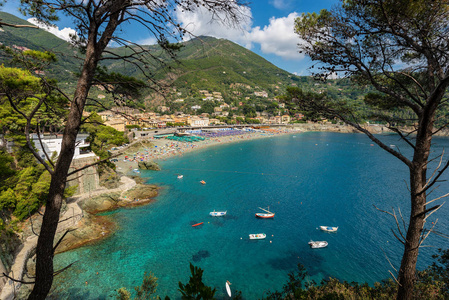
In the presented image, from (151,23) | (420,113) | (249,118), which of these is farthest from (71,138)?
(249,118)

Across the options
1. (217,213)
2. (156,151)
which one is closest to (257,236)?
(217,213)

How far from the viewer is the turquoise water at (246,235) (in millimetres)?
12609

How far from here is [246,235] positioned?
57.0 feet

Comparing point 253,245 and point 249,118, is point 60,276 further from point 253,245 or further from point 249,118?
point 249,118

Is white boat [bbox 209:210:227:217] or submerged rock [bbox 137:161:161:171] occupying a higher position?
submerged rock [bbox 137:161:161:171]

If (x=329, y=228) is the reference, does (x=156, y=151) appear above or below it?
above

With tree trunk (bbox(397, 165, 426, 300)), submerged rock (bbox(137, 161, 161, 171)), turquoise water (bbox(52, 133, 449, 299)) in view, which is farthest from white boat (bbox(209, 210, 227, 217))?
tree trunk (bbox(397, 165, 426, 300))

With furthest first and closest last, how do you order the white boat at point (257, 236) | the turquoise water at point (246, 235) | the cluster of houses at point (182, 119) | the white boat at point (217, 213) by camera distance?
the cluster of houses at point (182, 119), the white boat at point (217, 213), the white boat at point (257, 236), the turquoise water at point (246, 235)

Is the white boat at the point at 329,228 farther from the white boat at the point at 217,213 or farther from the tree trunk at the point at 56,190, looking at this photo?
the tree trunk at the point at 56,190

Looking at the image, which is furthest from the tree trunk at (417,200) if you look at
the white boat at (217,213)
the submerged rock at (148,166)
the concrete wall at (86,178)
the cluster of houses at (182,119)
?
the submerged rock at (148,166)

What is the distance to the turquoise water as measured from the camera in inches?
496

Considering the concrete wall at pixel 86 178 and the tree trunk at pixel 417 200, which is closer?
the tree trunk at pixel 417 200

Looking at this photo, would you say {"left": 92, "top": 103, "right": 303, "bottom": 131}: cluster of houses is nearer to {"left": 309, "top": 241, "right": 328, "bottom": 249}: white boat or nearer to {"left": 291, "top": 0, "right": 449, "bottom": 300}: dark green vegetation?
{"left": 309, "top": 241, "right": 328, "bottom": 249}: white boat

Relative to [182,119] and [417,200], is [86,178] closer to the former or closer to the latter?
[417,200]
